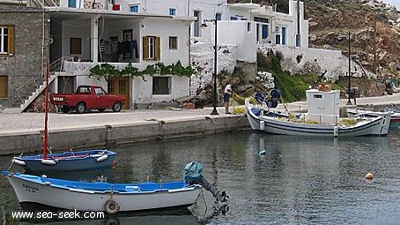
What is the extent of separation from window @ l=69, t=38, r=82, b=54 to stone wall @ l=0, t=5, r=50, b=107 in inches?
168

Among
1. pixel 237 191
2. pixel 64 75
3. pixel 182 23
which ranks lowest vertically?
pixel 237 191

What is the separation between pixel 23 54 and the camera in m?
38.7

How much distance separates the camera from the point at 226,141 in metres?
34.7

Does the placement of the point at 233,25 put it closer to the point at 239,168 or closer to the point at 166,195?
the point at 239,168

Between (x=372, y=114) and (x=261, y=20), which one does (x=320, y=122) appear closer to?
(x=372, y=114)

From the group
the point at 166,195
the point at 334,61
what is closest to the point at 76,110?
the point at 166,195

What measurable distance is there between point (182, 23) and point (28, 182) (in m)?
28.8

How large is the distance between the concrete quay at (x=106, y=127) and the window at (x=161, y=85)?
2839 millimetres

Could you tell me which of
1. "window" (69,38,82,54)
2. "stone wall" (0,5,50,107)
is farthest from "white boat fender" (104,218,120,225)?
"window" (69,38,82,54)

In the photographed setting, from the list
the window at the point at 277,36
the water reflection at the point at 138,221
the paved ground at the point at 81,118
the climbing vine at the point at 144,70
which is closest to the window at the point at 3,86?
the paved ground at the point at 81,118

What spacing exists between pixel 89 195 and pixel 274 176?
8827mm

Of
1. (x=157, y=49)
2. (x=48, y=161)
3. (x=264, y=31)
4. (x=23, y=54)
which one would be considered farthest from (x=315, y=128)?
(x=264, y=31)

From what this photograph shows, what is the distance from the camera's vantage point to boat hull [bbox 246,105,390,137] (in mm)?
37031

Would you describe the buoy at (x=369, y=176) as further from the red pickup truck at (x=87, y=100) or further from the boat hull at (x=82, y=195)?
the red pickup truck at (x=87, y=100)
